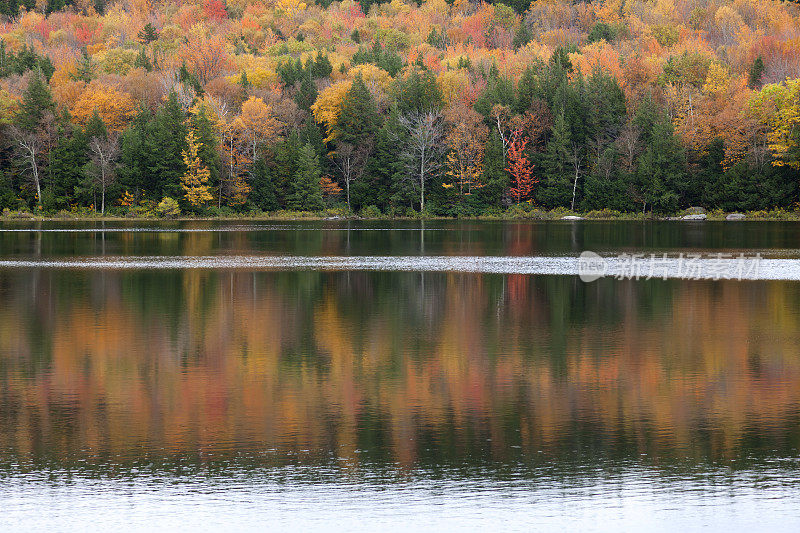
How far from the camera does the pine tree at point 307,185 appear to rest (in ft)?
298

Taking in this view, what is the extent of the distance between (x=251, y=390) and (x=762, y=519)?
777 centimetres

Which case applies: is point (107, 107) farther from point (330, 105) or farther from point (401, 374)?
point (401, 374)

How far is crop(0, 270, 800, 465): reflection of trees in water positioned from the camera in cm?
1216

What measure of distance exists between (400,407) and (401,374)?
7.82ft

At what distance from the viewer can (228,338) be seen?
791 inches

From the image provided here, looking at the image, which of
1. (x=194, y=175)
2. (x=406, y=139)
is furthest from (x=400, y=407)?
(x=406, y=139)

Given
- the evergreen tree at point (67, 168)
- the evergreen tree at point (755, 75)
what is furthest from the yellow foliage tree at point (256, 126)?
the evergreen tree at point (755, 75)

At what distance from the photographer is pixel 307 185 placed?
9112 cm

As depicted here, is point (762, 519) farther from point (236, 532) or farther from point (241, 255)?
point (241, 255)

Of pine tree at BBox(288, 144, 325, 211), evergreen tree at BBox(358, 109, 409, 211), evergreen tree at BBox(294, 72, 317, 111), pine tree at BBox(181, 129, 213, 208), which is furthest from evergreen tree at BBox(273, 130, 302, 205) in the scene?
evergreen tree at BBox(294, 72, 317, 111)

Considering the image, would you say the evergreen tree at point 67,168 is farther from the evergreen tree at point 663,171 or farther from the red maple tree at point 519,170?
the evergreen tree at point 663,171

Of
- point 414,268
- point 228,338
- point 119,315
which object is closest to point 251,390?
point 228,338

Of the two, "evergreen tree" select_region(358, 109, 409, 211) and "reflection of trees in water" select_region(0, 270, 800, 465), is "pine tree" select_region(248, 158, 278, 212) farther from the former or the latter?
"reflection of trees in water" select_region(0, 270, 800, 465)

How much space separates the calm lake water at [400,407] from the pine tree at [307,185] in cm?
6154
